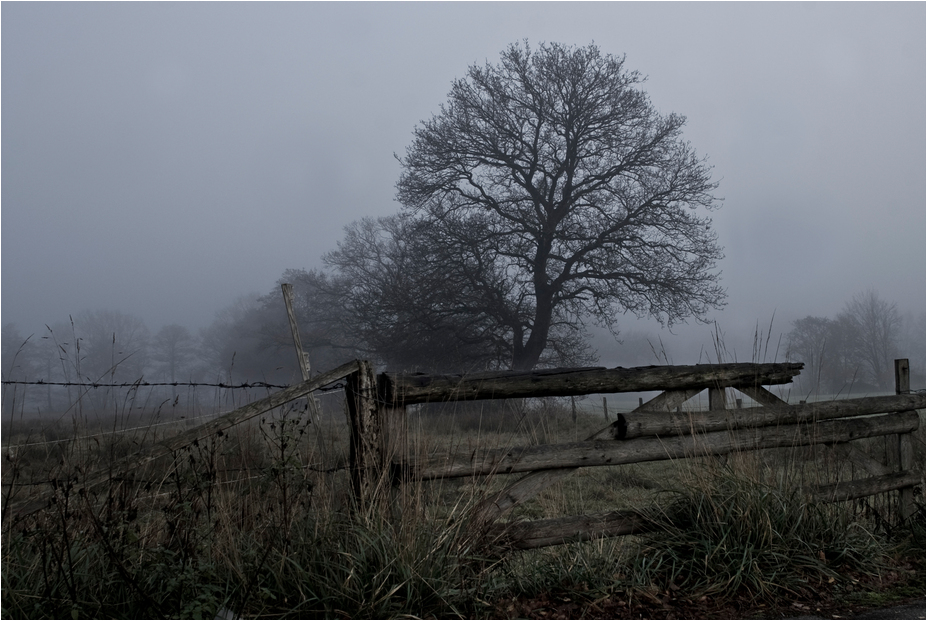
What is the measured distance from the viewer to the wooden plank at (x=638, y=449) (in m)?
3.89

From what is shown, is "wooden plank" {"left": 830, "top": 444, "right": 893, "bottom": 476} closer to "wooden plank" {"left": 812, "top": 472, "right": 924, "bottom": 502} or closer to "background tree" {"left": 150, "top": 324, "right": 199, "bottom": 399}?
"wooden plank" {"left": 812, "top": 472, "right": 924, "bottom": 502}

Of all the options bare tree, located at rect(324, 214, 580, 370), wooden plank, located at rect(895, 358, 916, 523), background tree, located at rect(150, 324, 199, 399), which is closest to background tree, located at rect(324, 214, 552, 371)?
bare tree, located at rect(324, 214, 580, 370)

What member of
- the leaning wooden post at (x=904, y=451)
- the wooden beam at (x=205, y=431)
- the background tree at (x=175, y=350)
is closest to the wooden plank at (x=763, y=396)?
the leaning wooden post at (x=904, y=451)

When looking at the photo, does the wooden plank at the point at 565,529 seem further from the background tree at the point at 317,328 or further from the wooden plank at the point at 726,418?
the background tree at the point at 317,328

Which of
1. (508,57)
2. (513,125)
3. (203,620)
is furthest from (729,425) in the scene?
(508,57)

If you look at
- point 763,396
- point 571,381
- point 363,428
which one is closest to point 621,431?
point 571,381

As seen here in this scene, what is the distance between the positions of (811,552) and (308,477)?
3101 millimetres

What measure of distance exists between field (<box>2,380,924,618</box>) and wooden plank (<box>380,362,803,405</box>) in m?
0.25

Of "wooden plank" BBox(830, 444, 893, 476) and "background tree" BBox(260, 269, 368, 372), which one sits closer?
"wooden plank" BBox(830, 444, 893, 476)

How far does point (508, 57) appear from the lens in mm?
19438

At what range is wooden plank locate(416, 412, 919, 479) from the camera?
12.8ft

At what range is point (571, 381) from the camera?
433 centimetres

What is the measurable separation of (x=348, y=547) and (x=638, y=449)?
7.08 ft

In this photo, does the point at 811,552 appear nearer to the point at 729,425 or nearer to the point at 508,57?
the point at 729,425
